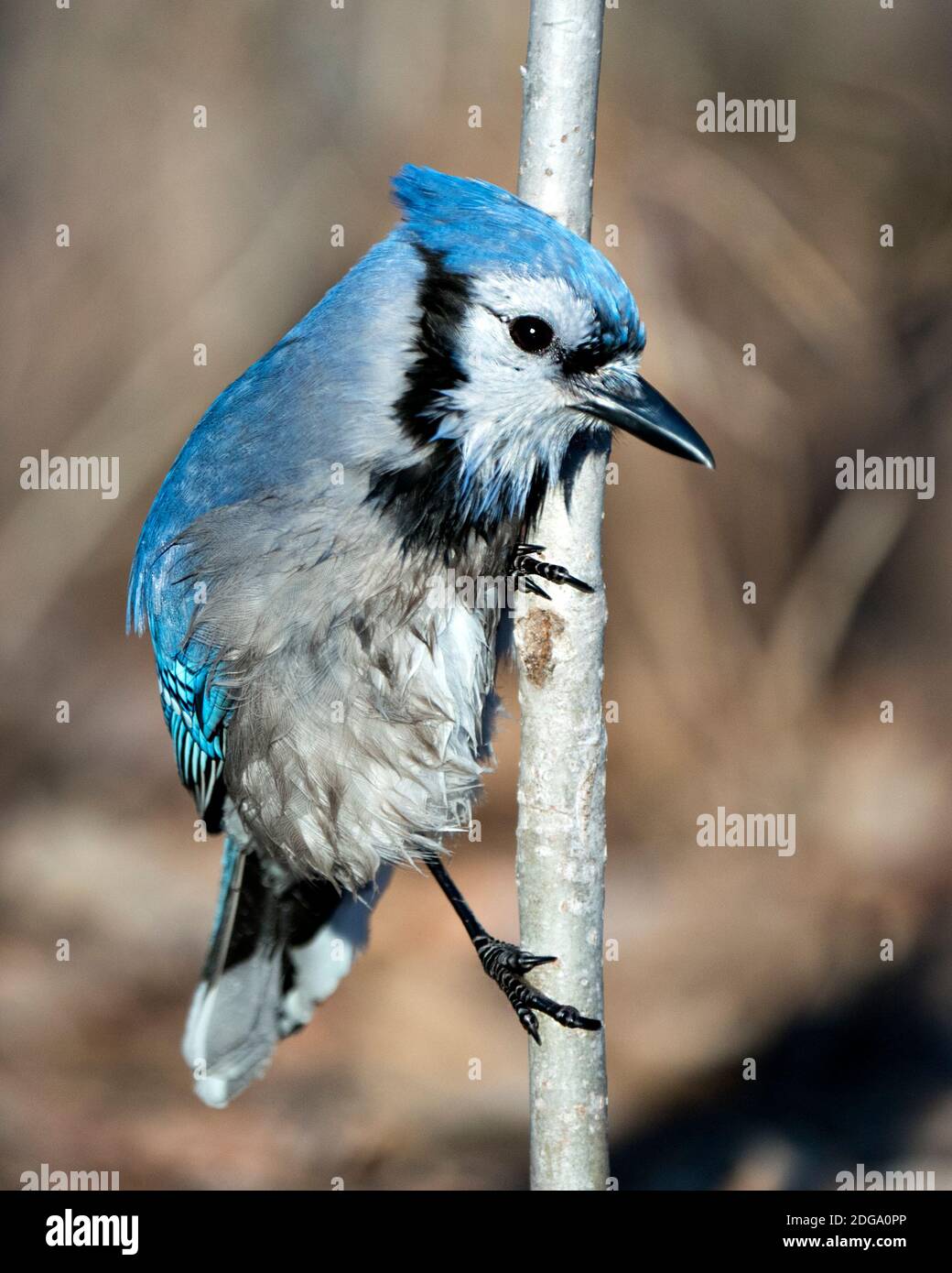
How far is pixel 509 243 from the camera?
82.7 inches

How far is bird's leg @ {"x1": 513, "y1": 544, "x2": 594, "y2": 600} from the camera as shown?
2.25m

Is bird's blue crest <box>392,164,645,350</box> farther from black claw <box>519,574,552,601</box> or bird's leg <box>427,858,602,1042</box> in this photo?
bird's leg <box>427,858,602,1042</box>

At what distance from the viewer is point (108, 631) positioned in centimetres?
552

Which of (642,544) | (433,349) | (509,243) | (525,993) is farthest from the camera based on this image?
(642,544)

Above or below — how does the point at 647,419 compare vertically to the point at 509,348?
below

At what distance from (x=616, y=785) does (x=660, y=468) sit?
1.26 metres

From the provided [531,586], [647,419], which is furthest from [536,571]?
[647,419]

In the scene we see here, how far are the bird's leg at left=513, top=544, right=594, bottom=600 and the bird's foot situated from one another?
0.67 m

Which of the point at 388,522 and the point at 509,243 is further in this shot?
the point at 388,522

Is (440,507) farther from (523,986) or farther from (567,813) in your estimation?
(523,986)

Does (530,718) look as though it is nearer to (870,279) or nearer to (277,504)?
(277,504)

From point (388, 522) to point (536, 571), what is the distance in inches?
11.0

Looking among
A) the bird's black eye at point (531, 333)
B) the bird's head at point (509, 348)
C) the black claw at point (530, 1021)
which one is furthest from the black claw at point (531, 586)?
the black claw at point (530, 1021)

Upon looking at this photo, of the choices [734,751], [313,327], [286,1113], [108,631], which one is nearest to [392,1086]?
[286,1113]
